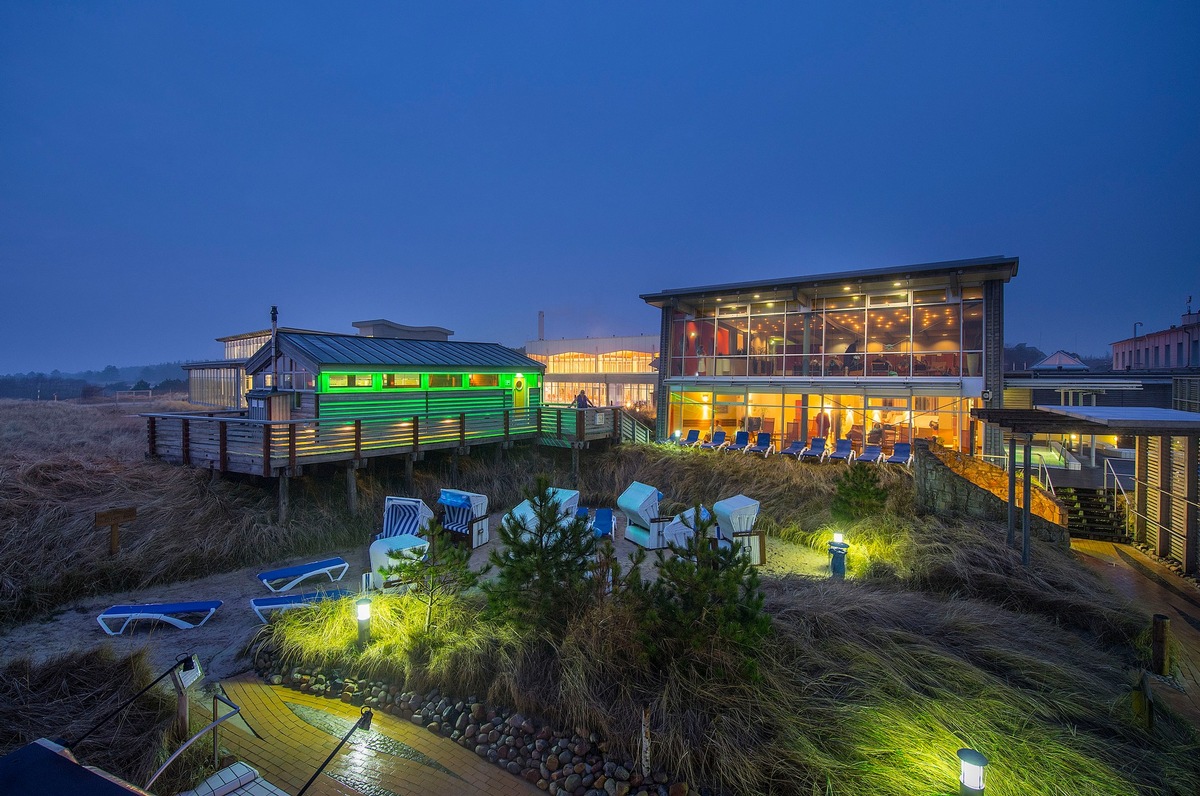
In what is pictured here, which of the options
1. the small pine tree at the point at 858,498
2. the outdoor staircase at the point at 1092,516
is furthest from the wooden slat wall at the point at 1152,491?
the small pine tree at the point at 858,498

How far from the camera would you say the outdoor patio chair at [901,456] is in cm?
1343

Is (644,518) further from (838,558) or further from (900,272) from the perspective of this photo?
(900,272)

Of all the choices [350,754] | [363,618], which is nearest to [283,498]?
[363,618]

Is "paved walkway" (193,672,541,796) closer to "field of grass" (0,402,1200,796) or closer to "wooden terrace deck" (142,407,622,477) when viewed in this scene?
"field of grass" (0,402,1200,796)

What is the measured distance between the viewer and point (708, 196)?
10231 centimetres

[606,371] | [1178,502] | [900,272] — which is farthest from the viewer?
[606,371]

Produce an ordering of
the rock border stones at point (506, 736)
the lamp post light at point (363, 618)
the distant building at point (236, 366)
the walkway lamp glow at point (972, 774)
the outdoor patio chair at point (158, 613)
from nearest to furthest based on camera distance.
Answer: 1. the walkway lamp glow at point (972, 774)
2. the rock border stones at point (506, 736)
3. the lamp post light at point (363, 618)
4. the outdoor patio chair at point (158, 613)
5. the distant building at point (236, 366)

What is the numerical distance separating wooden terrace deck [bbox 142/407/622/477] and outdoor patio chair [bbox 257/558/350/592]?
99.7 inches

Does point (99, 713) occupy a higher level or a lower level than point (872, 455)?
lower

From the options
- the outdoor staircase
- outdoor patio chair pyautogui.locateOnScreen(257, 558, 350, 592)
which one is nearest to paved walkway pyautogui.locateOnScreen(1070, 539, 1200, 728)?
the outdoor staircase

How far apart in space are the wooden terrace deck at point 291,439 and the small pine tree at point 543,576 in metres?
6.82

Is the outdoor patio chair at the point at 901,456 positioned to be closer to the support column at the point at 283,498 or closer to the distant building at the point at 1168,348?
the support column at the point at 283,498

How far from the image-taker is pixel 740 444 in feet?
52.4

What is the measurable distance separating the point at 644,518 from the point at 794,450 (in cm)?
675
